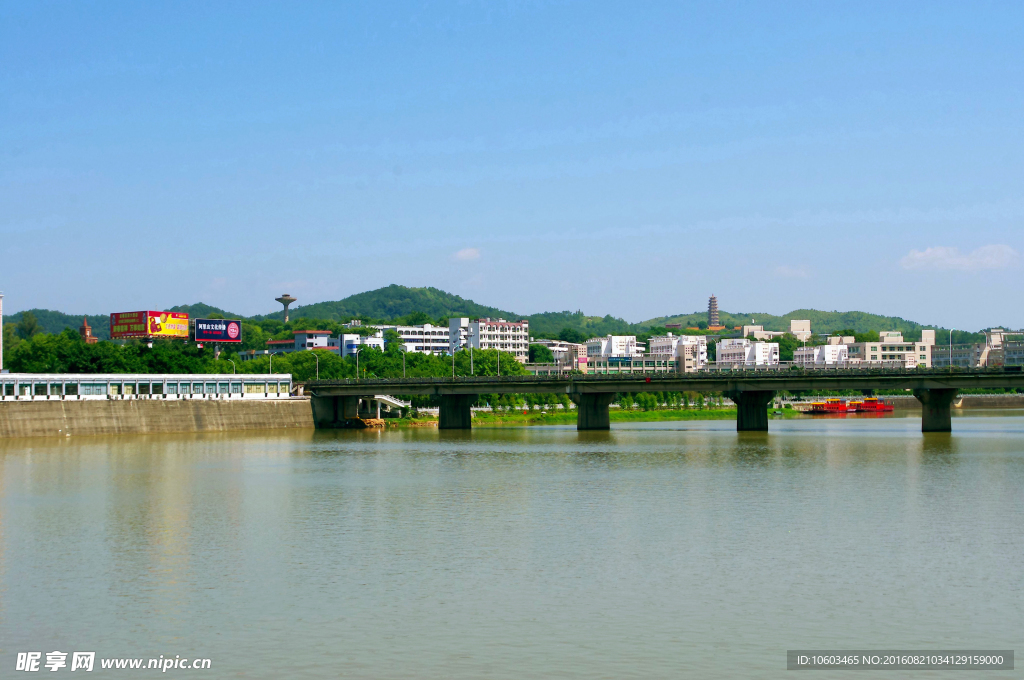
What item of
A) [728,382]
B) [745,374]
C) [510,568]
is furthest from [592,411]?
[510,568]

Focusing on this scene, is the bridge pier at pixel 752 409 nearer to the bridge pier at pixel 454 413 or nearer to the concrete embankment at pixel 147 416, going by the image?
the bridge pier at pixel 454 413

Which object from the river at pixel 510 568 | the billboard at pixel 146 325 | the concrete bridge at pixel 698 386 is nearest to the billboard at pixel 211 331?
the billboard at pixel 146 325

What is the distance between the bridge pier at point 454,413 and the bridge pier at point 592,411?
16989mm

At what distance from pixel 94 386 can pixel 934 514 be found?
110441 millimetres

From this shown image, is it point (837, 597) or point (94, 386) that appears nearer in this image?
point (837, 597)

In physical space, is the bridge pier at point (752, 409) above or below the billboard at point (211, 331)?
below

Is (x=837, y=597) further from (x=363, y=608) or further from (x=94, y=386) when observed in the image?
(x=94, y=386)

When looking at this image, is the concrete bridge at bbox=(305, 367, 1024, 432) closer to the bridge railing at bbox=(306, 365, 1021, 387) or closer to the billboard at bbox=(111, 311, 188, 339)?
the bridge railing at bbox=(306, 365, 1021, 387)

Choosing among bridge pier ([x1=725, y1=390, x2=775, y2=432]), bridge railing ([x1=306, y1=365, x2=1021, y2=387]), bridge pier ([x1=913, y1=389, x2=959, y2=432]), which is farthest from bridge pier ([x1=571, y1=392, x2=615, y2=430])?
bridge pier ([x1=913, y1=389, x2=959, y2=432])

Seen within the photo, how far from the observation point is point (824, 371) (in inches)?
4685

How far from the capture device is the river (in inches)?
1012

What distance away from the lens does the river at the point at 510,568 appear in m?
25.7

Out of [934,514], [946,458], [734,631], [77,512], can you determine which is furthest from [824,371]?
[734,631]

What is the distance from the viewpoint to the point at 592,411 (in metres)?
136
